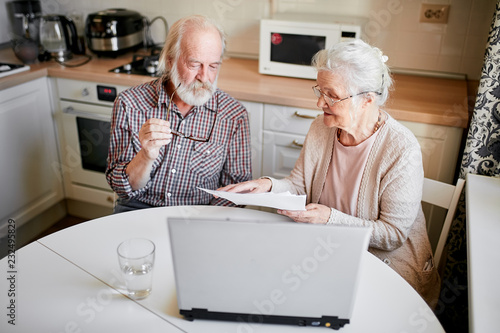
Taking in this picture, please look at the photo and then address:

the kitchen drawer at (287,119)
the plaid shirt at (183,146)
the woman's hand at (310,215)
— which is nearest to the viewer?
the woman's hand at (310,215)

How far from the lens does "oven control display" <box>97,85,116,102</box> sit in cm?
242

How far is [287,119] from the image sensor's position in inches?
87.2

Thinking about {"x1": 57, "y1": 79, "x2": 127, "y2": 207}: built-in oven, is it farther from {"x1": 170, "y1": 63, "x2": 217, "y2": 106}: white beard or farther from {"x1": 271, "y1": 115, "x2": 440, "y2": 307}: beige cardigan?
{"x1": 271, "y1": 115, "x2": 440, "y2": 307}: beige cardigan

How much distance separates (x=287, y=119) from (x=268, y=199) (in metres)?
1.07

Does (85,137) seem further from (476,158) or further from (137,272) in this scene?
(476,158)

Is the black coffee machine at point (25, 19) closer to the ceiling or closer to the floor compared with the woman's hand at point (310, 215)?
closer to the ceiling

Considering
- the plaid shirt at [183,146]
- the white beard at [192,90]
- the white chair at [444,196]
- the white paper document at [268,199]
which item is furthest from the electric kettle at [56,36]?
the white chair at [444,196]

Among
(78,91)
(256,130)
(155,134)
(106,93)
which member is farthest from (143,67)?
(155,134)

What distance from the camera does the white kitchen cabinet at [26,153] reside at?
2377 millimetres

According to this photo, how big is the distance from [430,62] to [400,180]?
1.24m

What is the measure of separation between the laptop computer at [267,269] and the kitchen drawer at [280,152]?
131cm

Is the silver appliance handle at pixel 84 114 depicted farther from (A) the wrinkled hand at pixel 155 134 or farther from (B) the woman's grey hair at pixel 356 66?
(B) the woman's grey hair at pixel 356 66

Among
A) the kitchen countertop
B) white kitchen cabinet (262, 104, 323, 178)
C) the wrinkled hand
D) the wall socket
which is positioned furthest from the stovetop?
the wall socket

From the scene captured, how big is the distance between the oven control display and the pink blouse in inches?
51.2
